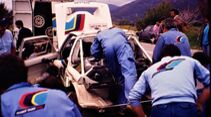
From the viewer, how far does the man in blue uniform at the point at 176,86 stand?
5.28 m

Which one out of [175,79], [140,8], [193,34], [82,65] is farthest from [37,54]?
[140,8]

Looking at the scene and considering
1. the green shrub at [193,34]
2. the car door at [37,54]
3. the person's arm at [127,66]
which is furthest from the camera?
the green shrub at [193,34]

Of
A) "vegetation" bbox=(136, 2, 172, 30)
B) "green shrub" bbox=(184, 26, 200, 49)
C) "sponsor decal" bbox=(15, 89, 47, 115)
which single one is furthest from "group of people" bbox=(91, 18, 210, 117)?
"vegetation" bbox=(136, 2, 172, 30)

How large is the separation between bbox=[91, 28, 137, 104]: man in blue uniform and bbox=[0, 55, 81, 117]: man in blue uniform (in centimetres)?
451

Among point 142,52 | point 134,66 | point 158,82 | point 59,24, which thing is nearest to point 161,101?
point 158,82

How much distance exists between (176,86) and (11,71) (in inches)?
85.1

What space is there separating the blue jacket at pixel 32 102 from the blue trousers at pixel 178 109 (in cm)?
174

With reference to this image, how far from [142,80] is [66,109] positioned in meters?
1.95

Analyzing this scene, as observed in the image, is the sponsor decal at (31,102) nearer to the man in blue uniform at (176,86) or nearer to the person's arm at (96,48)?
the man in blue uniform at (176,86)

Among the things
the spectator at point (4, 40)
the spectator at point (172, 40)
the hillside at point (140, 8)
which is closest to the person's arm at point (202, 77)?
the spectator at point (172, 40)

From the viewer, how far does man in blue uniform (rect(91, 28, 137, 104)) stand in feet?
27.0

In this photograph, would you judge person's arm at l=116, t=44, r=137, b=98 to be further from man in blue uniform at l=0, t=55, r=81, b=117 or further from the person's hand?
man in blue uniform at l=0, t=55, r=81, b=117

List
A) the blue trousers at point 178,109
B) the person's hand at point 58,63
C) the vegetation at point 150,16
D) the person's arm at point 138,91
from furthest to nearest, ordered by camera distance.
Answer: the vegetation at point 150,16 < the person's hand at point 58,63 < the person's arm at point 138,91 < the blue trousers at point 178,109

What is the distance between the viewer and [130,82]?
26.7 feet
